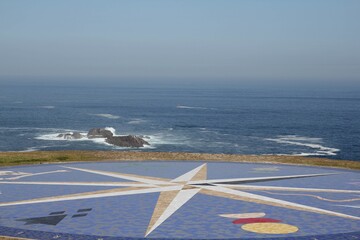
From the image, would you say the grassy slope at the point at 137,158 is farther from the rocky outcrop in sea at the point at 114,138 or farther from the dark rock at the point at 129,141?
the rocky outcrop in sea at the point at 114,138

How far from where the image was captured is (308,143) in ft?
273

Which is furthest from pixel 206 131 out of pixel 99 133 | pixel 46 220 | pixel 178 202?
pixel 46 220

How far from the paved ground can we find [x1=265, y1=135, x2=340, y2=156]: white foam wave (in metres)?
41.3

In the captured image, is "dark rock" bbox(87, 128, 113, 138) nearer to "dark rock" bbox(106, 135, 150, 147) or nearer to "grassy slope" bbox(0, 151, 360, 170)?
"dark rock" bbox(106, 135, 150, 147)

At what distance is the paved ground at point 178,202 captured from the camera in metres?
17.3

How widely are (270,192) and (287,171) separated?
702 cm

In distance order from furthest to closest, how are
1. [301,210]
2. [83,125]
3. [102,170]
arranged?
1. [83,125]
2. [102,170]
3. [301,210]

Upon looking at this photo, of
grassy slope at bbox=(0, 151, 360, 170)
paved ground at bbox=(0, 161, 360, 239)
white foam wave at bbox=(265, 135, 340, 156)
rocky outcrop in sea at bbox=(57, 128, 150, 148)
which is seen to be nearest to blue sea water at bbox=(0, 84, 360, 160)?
white foam wave at bbox=(265, 135, 340, 156)

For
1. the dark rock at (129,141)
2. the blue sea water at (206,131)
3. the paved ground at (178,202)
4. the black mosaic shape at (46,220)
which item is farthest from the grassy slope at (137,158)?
the dark rock at (129,141)

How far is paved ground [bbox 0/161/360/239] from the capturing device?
680 inches

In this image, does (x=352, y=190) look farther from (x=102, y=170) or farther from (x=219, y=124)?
(x=219, y=124)

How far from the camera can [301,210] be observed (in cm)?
2019

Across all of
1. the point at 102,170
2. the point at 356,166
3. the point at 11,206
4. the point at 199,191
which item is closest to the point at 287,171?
the point at 356,166

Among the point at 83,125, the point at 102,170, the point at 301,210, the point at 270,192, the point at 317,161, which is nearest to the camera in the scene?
the point at 301,210
